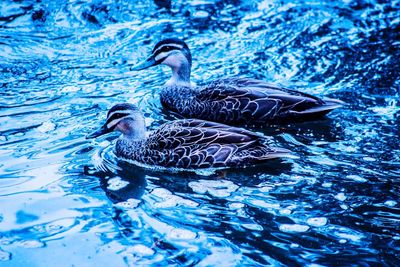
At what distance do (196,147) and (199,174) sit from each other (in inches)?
13.2

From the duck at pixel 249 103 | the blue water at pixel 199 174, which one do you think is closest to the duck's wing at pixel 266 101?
the duck at pixel 249 103

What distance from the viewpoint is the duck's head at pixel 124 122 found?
9.20 meters

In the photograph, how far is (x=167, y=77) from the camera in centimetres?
1264

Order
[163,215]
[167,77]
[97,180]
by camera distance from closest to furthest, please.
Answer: [163,215] < [97,180] < [167,77]

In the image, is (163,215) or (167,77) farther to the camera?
(167,77)

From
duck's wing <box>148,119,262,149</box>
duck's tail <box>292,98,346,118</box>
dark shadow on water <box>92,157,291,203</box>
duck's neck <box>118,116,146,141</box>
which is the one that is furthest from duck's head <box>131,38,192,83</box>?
dark shadow on water <box>92,157,291,203</box>

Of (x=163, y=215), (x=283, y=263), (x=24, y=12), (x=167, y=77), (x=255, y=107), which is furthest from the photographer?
(x=24, y=12)

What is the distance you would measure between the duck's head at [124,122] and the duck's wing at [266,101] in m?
1.57

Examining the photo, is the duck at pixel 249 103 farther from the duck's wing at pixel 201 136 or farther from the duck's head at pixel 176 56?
the duck's wing at pixel 201 136

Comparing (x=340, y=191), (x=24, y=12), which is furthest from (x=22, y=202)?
(x=24, y=12)

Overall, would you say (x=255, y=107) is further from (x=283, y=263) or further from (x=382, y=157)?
(x=283, y=263)

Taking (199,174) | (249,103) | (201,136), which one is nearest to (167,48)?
(249,103)

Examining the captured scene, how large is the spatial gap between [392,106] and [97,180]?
15.5 ft

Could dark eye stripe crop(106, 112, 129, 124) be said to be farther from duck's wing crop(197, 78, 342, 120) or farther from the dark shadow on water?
duck's wing crop(197, 78, 342, 120)
